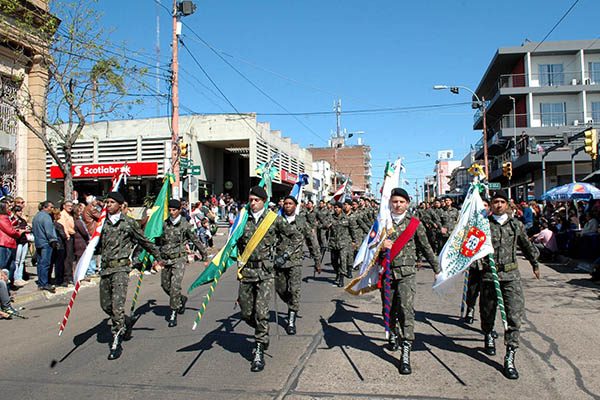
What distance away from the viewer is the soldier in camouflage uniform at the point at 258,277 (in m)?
5.26

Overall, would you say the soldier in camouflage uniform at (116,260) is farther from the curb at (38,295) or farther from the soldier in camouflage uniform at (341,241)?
the soldier in camouflage uniform at (341,241)

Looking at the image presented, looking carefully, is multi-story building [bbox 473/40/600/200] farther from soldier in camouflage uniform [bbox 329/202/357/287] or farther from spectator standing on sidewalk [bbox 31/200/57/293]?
spectator standing on sidewalk [bbox 31/200/57/293]

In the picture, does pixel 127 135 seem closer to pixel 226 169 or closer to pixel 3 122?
pixel 226 169

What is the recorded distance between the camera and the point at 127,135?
28594 millimetres

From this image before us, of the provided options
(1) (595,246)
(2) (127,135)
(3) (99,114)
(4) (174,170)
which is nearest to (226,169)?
(2) (127,135)

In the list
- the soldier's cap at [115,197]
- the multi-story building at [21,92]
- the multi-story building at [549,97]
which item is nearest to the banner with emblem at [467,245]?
the soldier's cap at [115,197]

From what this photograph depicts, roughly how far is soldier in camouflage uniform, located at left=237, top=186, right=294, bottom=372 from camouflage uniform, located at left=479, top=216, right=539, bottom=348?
2438 millimetres

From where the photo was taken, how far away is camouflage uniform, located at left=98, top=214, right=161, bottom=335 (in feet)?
19.4

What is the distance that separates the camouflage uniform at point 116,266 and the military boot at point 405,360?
3.46 m

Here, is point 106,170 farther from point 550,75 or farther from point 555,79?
point 555,79

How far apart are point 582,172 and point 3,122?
3859cm

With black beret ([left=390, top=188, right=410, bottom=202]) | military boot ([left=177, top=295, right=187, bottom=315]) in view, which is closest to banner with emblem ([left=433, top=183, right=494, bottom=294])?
black beret ([left=390, top=188, right=410, bottom=202])

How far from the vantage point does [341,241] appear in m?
10.8

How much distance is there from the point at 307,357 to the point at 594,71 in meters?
42.3
